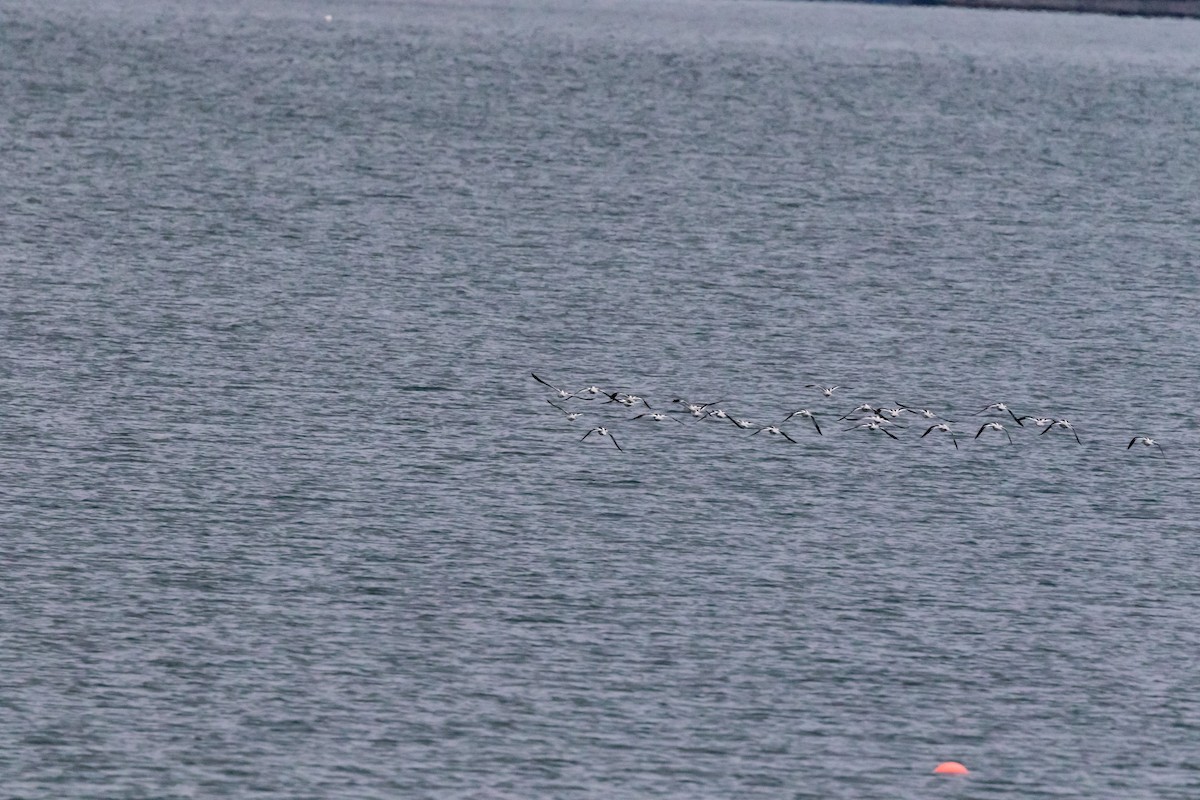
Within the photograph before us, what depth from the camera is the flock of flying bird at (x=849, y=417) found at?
19.6m

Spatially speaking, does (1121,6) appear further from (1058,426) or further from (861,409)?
(861,409)

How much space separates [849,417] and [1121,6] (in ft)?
358

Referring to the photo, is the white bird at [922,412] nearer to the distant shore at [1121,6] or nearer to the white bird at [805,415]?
the white bird at [805,415]

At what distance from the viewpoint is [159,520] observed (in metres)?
15.9

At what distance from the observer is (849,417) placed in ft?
66.0

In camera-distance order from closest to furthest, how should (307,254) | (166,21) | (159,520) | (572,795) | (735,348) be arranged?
(572,795)
(159,520)
(735,348)
(307,254)
(166,21)

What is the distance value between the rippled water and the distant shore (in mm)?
81612

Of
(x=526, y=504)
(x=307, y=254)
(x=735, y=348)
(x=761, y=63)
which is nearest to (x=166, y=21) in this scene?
(x=761, y=63)

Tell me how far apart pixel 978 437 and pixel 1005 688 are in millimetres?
6723

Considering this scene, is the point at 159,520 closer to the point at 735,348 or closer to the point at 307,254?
the point at 735,348

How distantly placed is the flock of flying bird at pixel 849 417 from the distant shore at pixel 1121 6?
100388 millimetres

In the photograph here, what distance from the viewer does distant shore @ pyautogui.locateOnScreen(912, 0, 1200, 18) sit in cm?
11831

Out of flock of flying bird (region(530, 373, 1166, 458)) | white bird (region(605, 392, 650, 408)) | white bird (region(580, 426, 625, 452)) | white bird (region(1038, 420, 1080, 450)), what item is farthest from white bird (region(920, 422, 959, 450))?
white bird (region(580, 426, 625, 452))

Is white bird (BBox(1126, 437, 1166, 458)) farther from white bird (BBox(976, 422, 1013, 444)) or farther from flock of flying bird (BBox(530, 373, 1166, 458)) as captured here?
white bird (BBox(976, 422, 1013, 444))
